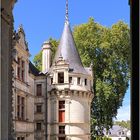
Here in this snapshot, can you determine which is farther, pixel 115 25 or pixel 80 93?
pixel 115 25

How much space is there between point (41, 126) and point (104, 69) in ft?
23.1

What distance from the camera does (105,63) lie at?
28.6 m

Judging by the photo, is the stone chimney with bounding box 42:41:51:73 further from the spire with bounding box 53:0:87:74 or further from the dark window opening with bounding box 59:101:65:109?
the dark window opening with bounding box 59:101:65:109

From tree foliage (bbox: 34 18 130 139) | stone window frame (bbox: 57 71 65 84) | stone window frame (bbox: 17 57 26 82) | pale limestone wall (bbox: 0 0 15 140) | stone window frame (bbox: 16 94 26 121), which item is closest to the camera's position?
pale limestone wall (bbox: 0 0 15 140)

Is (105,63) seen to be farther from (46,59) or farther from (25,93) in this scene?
(25,93)

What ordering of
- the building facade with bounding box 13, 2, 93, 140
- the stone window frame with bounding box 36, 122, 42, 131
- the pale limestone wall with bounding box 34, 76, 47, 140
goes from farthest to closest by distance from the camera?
the stone window frame with bounding box 36, 122, 42, 131
the pale limestone wall with bounding box 34, 76, 47, 140
the building facade with bounding box 13, 2, 93, 140

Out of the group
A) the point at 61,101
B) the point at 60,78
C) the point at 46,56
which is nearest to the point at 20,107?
the point at 61,101

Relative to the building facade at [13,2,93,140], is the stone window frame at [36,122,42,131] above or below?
below

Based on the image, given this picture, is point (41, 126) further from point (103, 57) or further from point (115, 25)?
point (115, 25)

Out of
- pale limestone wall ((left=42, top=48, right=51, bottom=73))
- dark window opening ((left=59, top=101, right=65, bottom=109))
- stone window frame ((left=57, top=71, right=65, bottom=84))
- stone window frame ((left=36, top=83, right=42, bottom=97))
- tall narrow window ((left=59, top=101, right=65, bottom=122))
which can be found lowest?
tall narrow window ((left=59, top=101, right=65, bottom=122))

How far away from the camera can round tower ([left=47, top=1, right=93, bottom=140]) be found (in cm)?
2347

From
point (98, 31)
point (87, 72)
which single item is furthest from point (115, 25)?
point (87, 72)

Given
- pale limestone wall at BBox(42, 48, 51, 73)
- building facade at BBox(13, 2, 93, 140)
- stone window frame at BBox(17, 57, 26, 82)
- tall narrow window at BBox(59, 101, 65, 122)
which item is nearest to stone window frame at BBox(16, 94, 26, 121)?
stone window frame at BBox(17, 57, 26, 82)

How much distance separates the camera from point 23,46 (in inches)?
822
